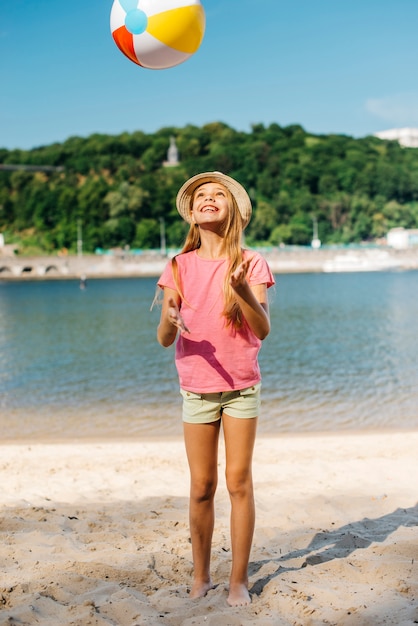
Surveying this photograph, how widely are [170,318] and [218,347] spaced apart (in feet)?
0.84

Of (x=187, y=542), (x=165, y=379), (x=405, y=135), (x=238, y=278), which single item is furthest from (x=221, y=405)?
(x=405, y=135)

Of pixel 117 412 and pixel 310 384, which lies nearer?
pixel 117 412

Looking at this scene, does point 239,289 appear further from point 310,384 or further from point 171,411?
point 310,384

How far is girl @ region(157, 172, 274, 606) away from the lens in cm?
317

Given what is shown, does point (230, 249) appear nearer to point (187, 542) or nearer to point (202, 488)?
point (202, 488)

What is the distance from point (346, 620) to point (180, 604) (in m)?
0.76

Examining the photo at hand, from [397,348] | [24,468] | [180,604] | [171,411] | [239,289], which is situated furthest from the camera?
[397,348]

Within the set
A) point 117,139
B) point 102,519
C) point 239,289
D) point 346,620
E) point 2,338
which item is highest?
point 117,139

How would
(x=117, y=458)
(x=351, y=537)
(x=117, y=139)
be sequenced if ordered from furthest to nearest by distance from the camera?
(x=117, y=139)
(x=117, y=458)
(x=351, y=537)

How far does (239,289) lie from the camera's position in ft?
9.61

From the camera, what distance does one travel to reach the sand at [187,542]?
318cm

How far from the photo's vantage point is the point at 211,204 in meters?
3.32

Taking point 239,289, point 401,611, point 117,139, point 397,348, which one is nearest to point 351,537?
point 401,611

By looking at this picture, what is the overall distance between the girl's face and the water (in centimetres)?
45
